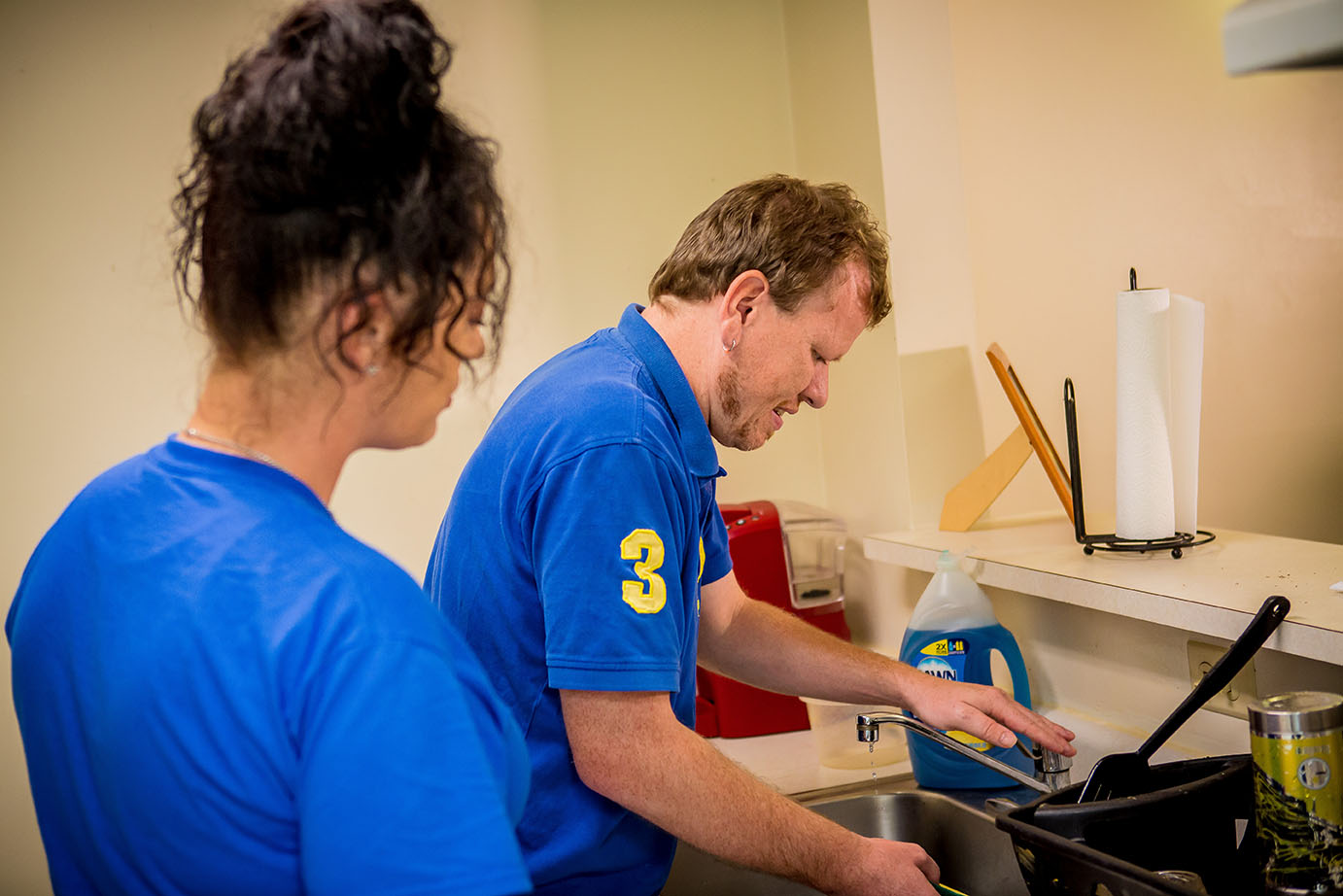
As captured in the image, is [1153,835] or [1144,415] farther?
[1144,415]

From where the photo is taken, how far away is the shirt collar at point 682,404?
3.94 ft

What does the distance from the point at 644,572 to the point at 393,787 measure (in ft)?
1.58

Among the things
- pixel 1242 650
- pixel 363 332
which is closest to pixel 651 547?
pixel 363 332

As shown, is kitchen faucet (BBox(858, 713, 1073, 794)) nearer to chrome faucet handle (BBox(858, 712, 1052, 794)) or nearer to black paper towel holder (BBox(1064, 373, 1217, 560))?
chrome faucet handle (BBox(858, 712, 1052, 794))

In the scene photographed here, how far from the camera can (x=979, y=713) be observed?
1354 millimetres

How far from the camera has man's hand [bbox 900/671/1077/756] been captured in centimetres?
134

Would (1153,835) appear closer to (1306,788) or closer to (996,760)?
(1306,788)

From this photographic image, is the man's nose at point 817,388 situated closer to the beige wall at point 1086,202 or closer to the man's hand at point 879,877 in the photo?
the man's hand at point 879,877

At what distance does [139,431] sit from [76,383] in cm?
13

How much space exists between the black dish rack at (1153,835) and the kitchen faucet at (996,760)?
11.2 inches

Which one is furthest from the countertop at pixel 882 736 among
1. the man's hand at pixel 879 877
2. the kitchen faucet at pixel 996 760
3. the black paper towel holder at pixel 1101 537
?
the man's hand at pixel 879 877

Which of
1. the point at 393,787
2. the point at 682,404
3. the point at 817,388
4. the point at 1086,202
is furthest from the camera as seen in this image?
the point at 1086,202

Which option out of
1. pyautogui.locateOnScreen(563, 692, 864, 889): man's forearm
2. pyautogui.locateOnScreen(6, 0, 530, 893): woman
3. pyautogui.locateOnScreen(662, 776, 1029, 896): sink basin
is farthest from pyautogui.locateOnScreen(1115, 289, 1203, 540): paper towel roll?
pyautogui.locateOnScreen(6, 0, 530, 893): woman

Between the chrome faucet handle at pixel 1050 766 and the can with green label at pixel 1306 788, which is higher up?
the can with green label at pixel 1306 788
